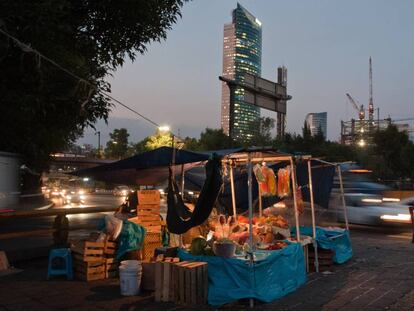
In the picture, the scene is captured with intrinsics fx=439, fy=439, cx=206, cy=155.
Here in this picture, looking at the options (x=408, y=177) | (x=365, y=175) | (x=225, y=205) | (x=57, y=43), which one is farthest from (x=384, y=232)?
(x=408, y=177)

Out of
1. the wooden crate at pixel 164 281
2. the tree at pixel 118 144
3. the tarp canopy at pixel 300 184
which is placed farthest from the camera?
the tree at pixel 118 144

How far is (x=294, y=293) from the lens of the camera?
7883mm

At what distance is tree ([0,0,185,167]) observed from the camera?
836cm

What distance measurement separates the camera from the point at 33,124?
9.97m

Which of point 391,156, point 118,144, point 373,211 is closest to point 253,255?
point 373,211

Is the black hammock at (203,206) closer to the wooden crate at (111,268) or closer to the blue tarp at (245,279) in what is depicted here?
the blue tarp at (245,279)

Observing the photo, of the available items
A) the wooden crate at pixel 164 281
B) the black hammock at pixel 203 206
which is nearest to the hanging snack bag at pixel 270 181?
the black hammock at pixel 203 206

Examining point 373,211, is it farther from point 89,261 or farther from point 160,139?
point 160,139

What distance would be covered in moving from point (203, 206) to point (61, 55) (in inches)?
181

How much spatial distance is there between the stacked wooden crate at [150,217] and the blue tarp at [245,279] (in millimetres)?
2436

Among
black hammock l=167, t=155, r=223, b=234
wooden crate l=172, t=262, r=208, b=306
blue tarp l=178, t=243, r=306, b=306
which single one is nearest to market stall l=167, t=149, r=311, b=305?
blue tarp l=178, t=243, r=306, b=306

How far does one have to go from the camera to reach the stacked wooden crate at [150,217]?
33.4 ft

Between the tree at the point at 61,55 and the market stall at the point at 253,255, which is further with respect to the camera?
the tree at the point at 61,55

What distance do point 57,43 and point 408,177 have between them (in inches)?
2022
